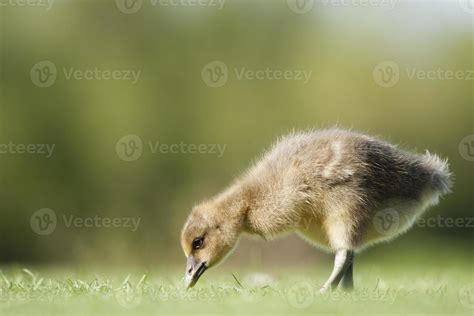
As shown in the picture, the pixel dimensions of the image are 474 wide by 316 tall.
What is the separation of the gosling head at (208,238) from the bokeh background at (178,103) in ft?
25.0

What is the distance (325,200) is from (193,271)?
108 cm

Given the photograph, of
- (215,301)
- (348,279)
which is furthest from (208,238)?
(215,301)

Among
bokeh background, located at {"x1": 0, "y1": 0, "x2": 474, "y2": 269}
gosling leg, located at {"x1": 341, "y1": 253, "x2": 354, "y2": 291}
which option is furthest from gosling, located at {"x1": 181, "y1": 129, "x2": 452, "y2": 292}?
bokeh background, located at {"x1": 0, "y1": 0, "x2": 474, "y2": 269}

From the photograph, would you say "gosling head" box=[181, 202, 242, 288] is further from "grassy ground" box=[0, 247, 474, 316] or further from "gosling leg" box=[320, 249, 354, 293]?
"gosling leg" box=[320, 249, 354, 293]

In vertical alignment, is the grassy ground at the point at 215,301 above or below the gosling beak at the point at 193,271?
above

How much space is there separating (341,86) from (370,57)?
92cm

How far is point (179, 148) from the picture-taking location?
50.7ft

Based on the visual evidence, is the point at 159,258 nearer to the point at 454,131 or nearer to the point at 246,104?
the point at 246,104

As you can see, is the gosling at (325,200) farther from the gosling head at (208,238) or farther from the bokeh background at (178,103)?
the bokeh background at (178,103)

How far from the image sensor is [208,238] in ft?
18.9

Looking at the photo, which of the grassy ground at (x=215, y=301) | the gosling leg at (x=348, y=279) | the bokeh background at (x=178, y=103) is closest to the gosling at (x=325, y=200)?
the gosling leg at (x=348, y=279)

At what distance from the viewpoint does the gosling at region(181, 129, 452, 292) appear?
550 centimetres

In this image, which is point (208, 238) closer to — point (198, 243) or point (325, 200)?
point (198, 243)

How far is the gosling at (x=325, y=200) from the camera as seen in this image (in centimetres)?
550
